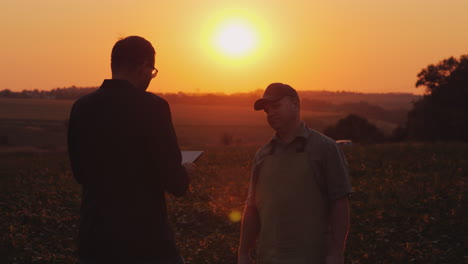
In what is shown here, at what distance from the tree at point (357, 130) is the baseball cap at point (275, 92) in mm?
65894

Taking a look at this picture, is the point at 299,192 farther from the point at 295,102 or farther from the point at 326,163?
the point at 295,102

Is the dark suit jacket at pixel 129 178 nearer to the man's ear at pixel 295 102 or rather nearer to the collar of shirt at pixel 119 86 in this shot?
the collar of shirt at pixel 119 86

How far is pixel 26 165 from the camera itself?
33.3 meters

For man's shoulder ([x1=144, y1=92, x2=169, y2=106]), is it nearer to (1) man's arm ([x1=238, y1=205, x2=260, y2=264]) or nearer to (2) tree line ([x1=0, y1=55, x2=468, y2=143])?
(1) man's arm ([x1=238, y1=205, x2=260, y2=264])

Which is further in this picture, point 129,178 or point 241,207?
point 241,207

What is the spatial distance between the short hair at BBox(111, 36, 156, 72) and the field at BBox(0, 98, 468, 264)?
757 centimetres

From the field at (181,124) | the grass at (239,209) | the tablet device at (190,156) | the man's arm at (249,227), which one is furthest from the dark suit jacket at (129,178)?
the field at (181,124)

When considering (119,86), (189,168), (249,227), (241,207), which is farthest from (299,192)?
(241,207)

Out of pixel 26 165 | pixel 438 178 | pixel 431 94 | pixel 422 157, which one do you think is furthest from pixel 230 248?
pixel 431 94

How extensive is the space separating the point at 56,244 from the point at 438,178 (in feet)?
42.9

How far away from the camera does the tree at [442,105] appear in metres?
55.5

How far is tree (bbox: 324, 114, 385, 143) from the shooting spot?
2744 inches

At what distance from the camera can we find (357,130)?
69688 mm

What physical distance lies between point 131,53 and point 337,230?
168cm
